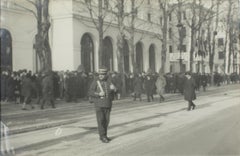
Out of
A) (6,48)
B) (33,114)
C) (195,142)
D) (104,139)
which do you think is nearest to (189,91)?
(33,114)

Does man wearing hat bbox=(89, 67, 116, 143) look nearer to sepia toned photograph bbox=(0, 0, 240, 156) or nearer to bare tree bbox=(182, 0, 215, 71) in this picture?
sepia toned photograph bbox=(0, 0, 240, 156)

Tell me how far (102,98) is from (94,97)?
23 centimetres

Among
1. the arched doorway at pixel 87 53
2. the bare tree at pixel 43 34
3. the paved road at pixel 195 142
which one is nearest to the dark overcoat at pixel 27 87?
the bare tree at pixel 43 34

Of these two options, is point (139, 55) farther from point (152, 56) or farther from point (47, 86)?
point (47, 86)

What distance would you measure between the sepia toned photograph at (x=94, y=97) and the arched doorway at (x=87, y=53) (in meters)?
0.08

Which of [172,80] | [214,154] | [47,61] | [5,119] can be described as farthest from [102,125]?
[172,80]

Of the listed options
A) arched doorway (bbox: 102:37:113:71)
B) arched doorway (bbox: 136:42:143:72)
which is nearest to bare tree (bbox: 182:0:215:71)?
arched doorway (bbox: 136:42:143:72)

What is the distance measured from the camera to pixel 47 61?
25891 mm

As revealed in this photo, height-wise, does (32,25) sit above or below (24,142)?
above

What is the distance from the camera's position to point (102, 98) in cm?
1202

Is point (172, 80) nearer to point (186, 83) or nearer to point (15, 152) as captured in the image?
point (186, 83)

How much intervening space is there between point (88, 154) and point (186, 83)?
40.0 ft

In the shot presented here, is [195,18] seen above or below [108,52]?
above

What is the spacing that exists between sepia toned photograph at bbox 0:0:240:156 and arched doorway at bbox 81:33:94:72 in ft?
0.25
